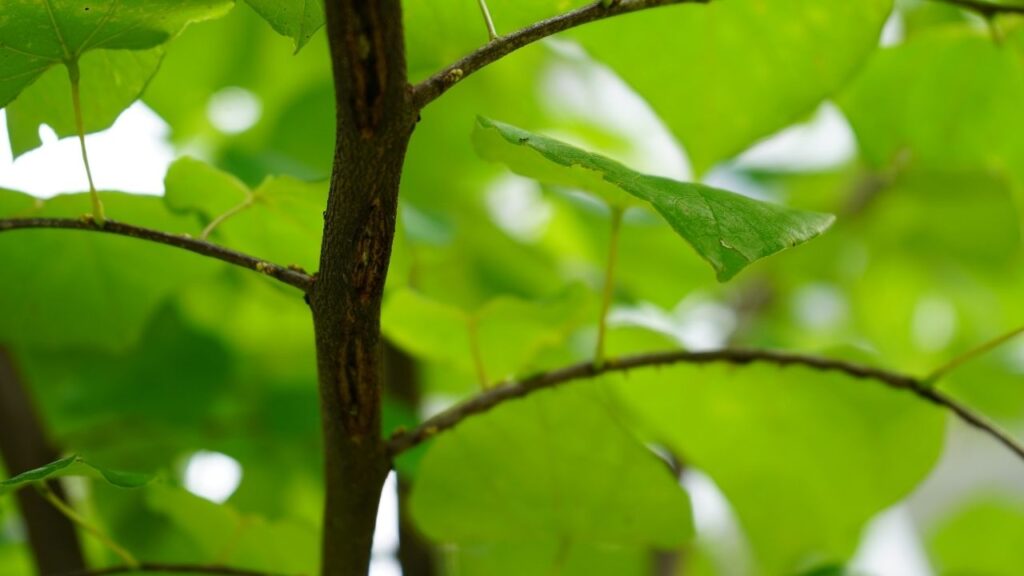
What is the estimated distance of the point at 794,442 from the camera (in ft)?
1.19

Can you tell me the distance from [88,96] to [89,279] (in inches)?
3.9

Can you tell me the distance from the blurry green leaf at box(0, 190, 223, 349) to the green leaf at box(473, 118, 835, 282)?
0.43 feet

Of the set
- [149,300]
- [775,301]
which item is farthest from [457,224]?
[775,301]

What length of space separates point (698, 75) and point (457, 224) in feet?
0.73

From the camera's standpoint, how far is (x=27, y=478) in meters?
0.19

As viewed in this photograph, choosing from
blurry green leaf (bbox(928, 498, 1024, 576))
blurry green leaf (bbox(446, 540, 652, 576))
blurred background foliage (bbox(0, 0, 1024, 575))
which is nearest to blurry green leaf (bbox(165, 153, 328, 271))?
blurred background foliage (bbox(0, 0, 1024, 575))

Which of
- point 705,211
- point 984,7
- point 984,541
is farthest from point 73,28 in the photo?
point 984,541

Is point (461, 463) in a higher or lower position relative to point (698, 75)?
lower

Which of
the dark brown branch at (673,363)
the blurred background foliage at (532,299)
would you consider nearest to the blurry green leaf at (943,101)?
the blurred background foliage at (532,299)

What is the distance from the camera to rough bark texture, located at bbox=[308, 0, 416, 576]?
0.16m

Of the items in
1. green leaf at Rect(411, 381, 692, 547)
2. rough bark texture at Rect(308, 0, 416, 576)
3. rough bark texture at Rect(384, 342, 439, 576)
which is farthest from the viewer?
rough bark texture at Rect(384, 342, 439, 576)

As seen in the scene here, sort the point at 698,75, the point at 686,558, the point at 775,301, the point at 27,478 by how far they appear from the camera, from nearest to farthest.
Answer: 1. the point at 27,478
2. the point at 698,75
3. the point at 686,558
4. the point at 775,301

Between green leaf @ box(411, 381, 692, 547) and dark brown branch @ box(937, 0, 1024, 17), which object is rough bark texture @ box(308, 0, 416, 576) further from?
dark brown branch @ box(937, 0, 1024, 17)

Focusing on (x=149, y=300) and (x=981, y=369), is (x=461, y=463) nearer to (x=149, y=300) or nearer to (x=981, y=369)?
(x=149, y=300)
